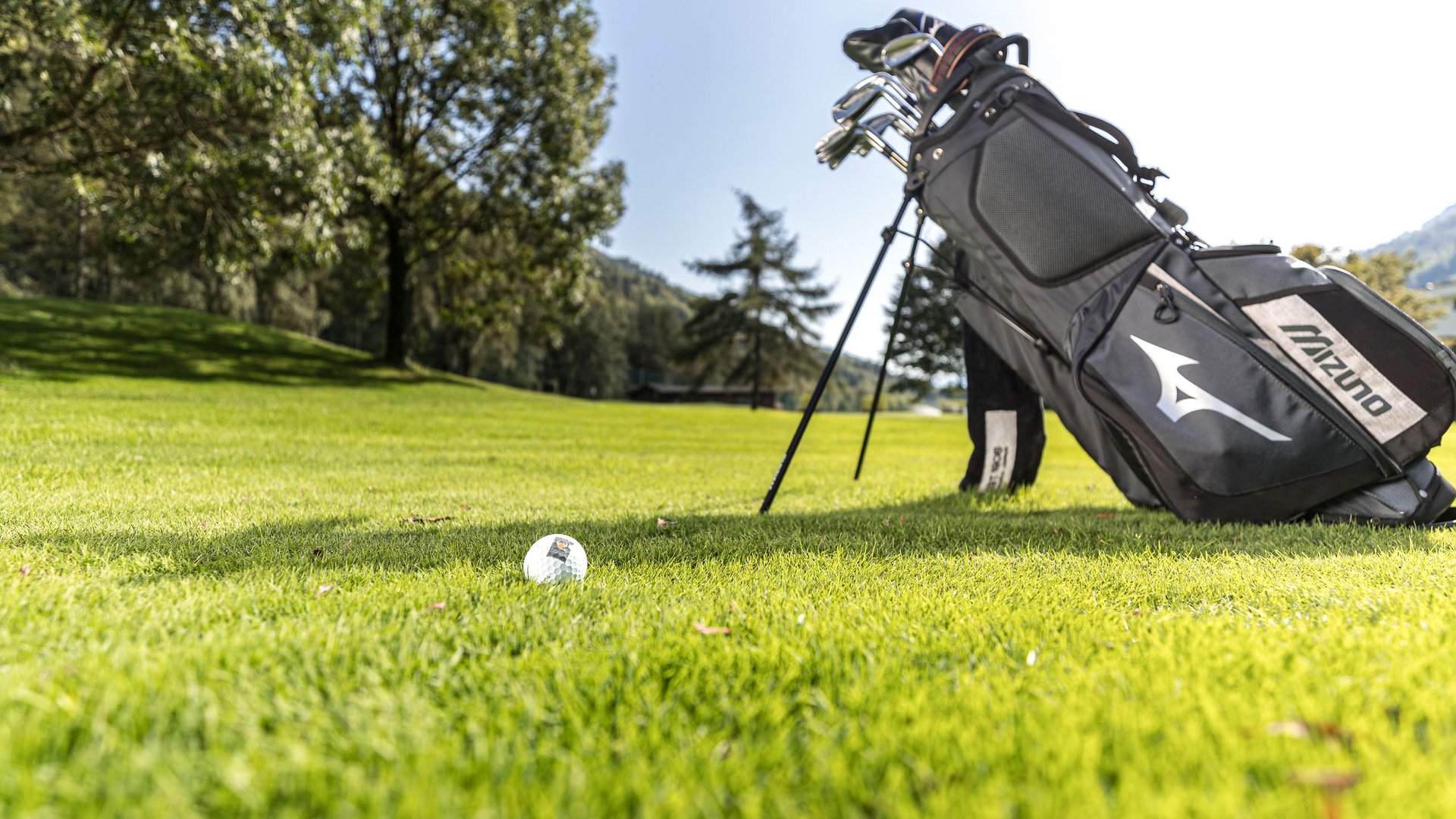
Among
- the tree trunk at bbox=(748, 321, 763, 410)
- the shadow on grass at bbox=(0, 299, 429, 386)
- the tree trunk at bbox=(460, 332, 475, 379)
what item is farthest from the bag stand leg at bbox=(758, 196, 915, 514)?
the tree trunk at bbox=(748, 321, 763, 410)

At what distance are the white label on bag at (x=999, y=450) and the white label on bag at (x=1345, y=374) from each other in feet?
5.75

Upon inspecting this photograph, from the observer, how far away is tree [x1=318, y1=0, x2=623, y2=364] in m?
15.4

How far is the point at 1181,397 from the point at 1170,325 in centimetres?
33

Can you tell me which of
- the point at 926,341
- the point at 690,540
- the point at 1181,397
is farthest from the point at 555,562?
the point at 926,341

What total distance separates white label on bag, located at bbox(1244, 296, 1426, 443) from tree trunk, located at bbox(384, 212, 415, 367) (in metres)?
17.6

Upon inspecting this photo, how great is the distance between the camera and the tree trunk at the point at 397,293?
16.7 meters

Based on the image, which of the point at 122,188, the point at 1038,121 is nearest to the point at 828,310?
the point at 122,188

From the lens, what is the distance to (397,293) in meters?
17.5

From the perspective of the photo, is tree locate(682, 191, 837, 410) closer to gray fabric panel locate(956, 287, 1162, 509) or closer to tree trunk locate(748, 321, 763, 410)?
tree trunk locate(748, 321, 763, 410)

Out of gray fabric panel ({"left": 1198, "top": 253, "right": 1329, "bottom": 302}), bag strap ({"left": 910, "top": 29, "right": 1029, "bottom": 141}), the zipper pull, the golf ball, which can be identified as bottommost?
the golf ball

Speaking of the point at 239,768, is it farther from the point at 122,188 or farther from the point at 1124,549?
the point at 122,188

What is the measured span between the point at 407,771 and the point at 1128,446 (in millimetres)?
3321

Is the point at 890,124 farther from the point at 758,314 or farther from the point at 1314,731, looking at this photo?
the point at 758,314

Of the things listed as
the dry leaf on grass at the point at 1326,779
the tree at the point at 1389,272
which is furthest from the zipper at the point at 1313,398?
the tree at the point at 1389,272
